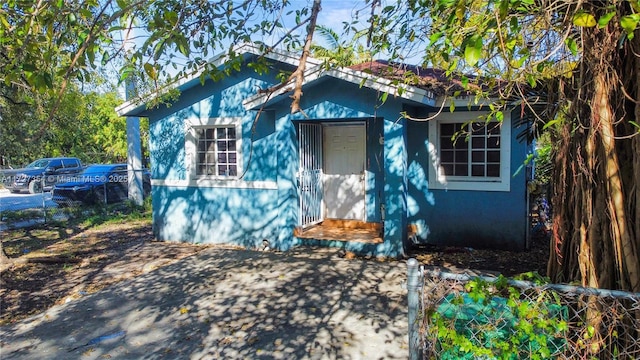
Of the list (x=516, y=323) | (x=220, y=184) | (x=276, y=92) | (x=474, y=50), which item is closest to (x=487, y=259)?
(x=276, y=92)

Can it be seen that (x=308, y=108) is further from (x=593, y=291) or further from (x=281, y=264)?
(x=593, y=291)

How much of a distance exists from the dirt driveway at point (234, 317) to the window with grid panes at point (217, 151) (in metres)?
2.83

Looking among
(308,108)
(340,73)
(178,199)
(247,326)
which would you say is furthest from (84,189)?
(247,326)

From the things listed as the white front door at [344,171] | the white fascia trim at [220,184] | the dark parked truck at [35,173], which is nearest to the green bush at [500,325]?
the white fascia trim at [220,184]

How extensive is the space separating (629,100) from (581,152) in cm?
43

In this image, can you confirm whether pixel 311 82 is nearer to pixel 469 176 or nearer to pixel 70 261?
pixel 469 176

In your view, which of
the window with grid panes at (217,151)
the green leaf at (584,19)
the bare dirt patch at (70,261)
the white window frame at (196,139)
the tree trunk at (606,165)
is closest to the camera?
the green leaf at (584,19)

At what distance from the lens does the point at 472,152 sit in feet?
28.4

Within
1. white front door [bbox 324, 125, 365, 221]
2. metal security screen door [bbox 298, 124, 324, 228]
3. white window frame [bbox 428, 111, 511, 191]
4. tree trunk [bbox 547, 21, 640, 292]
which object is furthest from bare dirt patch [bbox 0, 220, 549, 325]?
tree trunk [bbox 547, 21, 640, 292]

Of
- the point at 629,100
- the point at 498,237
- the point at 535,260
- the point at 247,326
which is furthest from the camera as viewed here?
the point at 498,237

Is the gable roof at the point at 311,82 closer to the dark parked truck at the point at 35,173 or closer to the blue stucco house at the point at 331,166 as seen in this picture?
the blue stucco house at the point at 331,166

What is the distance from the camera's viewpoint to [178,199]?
10445 millimetres

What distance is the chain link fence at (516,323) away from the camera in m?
2.64

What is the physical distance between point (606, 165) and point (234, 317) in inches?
174
